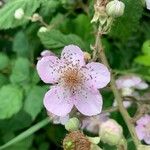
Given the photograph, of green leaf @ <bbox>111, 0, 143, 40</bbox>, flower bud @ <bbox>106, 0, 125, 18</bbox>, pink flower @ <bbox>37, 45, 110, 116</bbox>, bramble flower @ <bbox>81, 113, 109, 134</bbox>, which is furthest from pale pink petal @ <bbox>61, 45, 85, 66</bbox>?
bramble flower @ <bbox>81, 113, 109, 134</bbox>

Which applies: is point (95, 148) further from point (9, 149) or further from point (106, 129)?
point (9, 149)

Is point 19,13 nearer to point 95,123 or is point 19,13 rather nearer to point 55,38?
point 55,38

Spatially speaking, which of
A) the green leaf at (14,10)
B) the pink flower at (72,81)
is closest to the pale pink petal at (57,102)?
the pink flower at (72,81)

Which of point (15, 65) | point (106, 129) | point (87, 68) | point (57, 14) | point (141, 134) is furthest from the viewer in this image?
point (57, 14)

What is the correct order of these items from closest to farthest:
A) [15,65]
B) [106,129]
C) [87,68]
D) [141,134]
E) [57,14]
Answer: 1. [106,129]
2. [87,68]
3. [141,134]
4. [15,65]
5. [57,14]

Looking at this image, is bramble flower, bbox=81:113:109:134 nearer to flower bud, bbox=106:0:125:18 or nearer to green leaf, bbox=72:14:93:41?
green leaf, bbox=72:14:93:41

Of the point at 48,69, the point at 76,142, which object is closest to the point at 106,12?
the point at 48,69

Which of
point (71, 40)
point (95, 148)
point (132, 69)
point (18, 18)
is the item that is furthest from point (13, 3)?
point (95, 148)
